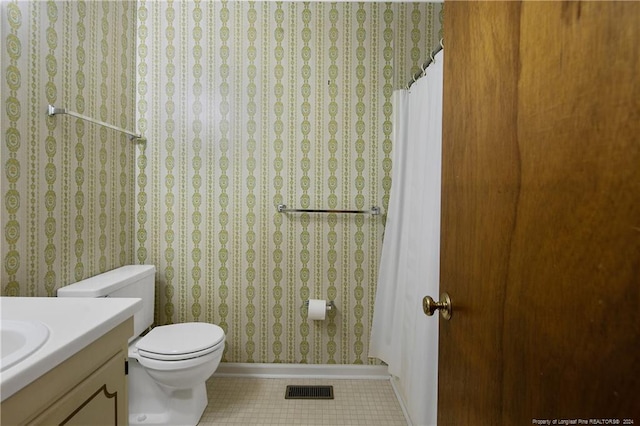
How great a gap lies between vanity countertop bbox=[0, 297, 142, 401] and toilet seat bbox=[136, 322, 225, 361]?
22.5 inches

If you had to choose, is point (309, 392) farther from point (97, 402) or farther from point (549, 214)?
point (549, 214)

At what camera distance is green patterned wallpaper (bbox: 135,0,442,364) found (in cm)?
203

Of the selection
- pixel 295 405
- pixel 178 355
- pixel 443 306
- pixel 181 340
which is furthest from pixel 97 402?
pixel 295 405

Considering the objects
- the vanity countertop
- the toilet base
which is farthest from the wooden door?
the toilet base

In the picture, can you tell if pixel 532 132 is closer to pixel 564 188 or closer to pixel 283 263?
pixel 564 188

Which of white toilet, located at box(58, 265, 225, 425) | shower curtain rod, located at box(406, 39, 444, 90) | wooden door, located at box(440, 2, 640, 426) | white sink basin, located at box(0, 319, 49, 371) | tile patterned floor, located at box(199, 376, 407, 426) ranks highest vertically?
shower curtain rod, located at box(406, 39, 444, 90)

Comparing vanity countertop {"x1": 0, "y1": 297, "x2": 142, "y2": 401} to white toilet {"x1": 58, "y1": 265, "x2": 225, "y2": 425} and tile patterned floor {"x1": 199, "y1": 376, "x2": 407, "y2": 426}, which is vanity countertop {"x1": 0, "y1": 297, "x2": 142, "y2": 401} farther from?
tile patterned floor {"x1": 199, "y1": 376, "x2": 407, "y2": 426}

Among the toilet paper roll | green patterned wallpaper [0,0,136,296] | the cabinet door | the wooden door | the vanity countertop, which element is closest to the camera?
the wooden door

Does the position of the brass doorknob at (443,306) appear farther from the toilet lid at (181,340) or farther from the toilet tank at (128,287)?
the toilet tank at (128,287)

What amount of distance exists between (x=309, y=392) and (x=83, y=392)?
4.55 feet

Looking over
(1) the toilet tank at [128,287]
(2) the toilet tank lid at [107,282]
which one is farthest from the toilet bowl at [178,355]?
(2) the toilet tank lid at [107,282]

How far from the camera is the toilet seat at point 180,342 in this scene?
146 centimetres

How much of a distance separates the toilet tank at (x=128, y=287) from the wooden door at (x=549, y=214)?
1507 millimetres

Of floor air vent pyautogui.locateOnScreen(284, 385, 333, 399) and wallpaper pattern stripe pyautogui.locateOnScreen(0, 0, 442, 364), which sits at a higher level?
wallpaper pattern stripe pyautogui.locateOnScreen(0, 0, 442, 364)
